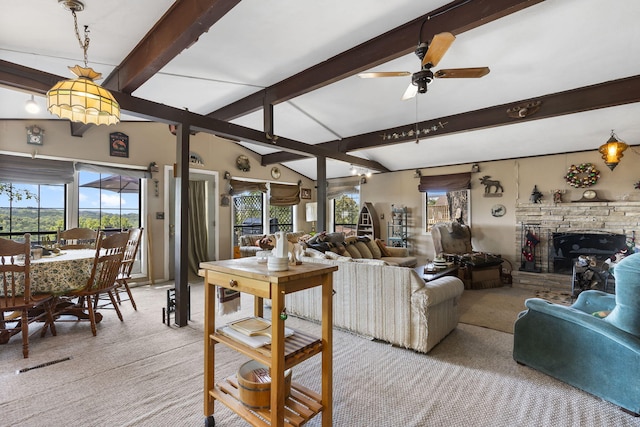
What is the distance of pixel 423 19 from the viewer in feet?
8.33

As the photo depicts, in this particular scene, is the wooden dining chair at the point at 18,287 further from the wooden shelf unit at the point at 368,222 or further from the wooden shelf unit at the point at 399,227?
the wooden shelf unit at the point at 399,227

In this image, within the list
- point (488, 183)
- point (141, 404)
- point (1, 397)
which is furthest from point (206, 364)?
point (488, 183)

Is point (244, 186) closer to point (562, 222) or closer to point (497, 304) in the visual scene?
point (497, 304)

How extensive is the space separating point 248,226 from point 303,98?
3.57 meters

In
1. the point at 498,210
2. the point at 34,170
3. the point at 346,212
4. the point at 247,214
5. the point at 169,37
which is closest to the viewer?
the point at 169,37

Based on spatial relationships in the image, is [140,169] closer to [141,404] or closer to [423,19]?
[141,404]

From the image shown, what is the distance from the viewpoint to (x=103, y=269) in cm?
312

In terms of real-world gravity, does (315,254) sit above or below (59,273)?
above

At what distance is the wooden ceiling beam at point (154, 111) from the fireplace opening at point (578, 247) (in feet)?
15.0

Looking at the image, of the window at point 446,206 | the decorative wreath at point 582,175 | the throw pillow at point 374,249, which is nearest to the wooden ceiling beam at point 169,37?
the throw pillow at point 374,249

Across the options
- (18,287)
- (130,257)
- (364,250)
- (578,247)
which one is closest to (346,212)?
(364,250)

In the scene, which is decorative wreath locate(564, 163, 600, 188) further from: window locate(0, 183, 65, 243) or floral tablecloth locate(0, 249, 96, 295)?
window locate(0, 183, 65, 243)

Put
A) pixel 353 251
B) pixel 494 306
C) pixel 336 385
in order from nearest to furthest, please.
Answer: pixel 336 385 < pixel 494 306 < pixel 353 251

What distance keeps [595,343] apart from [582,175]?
437 cm
